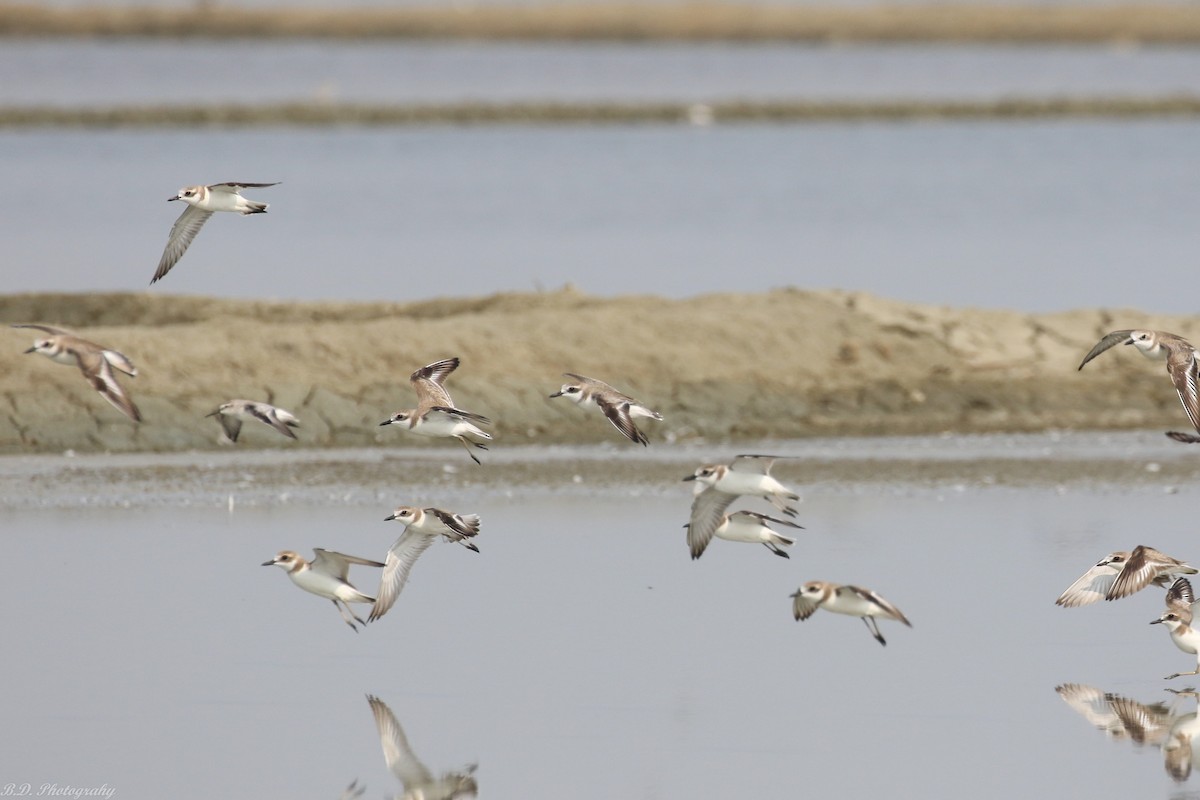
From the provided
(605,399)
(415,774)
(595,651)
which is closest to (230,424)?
(605,399)

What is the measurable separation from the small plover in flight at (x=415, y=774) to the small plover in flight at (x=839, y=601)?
2.52 metres

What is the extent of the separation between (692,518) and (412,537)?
189 centimetres

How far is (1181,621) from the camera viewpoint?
1324 centimetres

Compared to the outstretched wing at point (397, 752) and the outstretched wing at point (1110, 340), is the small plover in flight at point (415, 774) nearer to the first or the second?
the outstretched wing at point (397, 752)

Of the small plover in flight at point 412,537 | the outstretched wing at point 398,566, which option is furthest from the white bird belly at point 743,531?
the outstretched wing at point 398,566

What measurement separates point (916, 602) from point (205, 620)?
15.9 ft

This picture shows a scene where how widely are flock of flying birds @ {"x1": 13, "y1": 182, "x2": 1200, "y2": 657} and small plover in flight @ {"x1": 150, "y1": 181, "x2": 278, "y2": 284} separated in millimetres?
13

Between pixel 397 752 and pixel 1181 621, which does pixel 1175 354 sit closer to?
pixel 1181 621

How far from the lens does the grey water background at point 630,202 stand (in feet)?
112

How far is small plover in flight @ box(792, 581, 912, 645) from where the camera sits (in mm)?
12727

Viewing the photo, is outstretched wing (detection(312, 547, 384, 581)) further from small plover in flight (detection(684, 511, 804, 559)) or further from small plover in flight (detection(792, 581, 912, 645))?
small plover in flight (detection(792, 581, 912, 645))

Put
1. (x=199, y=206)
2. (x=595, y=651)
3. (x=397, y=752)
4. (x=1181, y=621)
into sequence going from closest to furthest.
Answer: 1. (x=397, y=752)
2. (x=1181, y=621)
3. (x=595, y=651)
4. (x=199, y=206)

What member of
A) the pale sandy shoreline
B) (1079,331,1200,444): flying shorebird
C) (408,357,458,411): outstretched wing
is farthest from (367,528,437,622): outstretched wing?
the pale sandy shoreline

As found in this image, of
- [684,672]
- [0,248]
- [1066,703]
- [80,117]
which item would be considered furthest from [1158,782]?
[80,117]
